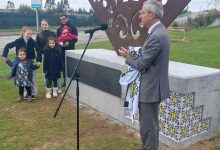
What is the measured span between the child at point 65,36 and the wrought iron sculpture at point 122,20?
1.34 metres

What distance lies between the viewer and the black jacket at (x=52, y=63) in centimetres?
696

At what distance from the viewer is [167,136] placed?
4695 mm

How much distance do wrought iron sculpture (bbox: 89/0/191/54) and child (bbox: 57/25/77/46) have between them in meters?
1.34

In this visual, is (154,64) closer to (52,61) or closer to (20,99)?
(52,61)

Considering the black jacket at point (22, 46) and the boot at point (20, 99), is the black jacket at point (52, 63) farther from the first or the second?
the boot at point (20, 99)

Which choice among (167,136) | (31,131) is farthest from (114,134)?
(31,131)

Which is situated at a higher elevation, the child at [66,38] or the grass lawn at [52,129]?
the child at [66,38]

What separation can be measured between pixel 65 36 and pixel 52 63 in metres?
1.02

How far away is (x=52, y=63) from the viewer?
6984mm

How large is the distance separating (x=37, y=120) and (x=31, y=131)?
1.75 feet

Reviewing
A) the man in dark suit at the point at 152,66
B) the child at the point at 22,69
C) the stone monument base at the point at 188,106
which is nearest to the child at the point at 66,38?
the child at the point at 22,69

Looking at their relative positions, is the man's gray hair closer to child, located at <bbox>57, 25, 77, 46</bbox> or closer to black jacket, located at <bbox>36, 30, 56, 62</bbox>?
black jacket, located at <bbox>36, 30, 56, 62</bbox>

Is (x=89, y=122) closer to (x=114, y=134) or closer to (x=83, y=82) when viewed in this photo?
(x=114, y=134)

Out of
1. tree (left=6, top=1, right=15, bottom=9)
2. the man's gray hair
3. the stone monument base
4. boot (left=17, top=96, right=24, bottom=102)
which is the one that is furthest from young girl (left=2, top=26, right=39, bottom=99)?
tree (left=6, top=1, right=15, bottom=9)
